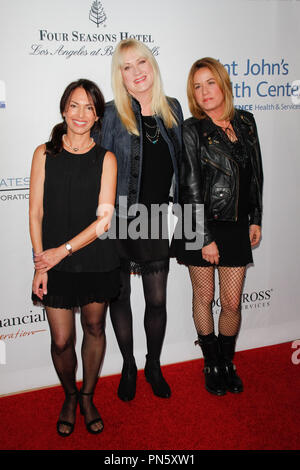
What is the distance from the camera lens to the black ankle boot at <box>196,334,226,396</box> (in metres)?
2.77

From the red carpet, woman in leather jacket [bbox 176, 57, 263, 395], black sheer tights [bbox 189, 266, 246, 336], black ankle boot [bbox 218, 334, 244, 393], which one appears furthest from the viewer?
black ankle boot [bbox 218, 334, 244, 393]

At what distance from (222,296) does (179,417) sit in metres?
0.80

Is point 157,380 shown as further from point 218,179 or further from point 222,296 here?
point 218,179

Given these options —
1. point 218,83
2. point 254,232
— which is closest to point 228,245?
point 254,232

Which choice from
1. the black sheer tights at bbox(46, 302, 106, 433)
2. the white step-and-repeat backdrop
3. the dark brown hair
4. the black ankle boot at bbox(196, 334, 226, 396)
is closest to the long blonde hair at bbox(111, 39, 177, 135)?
the dark brown hair

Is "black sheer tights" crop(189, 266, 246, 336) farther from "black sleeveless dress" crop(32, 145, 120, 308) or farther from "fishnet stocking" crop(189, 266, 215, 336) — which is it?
"black sleeveless dress" crop(32, 145, 120, 308)

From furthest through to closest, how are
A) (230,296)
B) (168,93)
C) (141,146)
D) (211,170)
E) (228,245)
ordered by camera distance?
(168,93) < (230,296) < (228,245) < (211,170) < (141,146)

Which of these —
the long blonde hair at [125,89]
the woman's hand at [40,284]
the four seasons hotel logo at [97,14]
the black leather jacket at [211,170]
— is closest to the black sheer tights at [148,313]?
the black leather jacket at [211,170]

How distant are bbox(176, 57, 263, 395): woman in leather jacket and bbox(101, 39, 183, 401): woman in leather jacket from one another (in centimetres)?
Answer: 12

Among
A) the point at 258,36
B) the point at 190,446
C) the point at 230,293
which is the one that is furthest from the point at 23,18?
the point at 190,446

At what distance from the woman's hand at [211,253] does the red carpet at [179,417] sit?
3.08ft

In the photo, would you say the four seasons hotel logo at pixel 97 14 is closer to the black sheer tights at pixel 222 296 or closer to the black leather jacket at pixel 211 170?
the black leather jacket at pixel 211 170

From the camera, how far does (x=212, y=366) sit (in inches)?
110

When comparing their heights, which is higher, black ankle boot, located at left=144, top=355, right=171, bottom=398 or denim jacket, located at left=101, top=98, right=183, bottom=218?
denim jacket, located at left=101, top=98, right=183, bottom=218
